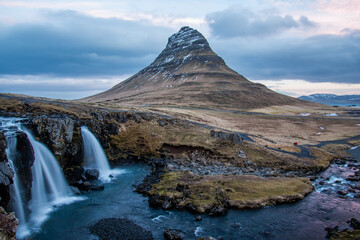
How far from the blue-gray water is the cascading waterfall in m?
1.57

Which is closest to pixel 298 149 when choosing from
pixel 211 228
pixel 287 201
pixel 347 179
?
pixel 347 179

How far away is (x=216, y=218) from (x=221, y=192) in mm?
5280

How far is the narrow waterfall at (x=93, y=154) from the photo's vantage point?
4394 cm

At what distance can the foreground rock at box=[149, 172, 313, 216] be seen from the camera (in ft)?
99.6

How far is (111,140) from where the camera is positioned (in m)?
53.3

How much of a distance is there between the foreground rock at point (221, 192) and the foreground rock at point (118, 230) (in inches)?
211

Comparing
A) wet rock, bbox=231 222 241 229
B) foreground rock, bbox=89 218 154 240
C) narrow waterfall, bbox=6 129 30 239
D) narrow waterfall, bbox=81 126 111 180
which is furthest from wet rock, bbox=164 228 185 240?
narrow waterfall, bbox=81 126 111 180

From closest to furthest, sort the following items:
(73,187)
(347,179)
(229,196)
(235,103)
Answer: (229,196) → (73,187) → (347,179) → (235,103)

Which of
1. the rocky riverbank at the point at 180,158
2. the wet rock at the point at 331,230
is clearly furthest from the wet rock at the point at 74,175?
the wet rock at the point at 331,230

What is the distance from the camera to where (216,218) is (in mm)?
27875

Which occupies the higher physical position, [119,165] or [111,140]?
[111,140]

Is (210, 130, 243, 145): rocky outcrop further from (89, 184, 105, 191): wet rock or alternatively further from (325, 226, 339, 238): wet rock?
(325, 226, 339, 238): wet rock

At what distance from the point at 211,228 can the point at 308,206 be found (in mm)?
14458

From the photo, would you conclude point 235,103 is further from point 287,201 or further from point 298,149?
point 287,201
